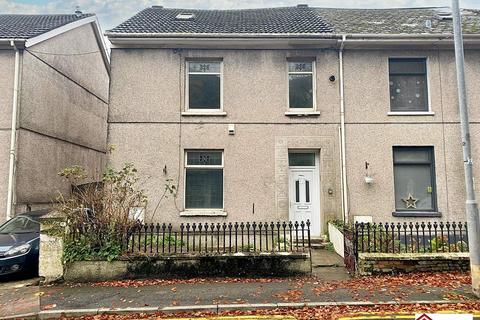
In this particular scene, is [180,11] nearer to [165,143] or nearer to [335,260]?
[165,143]

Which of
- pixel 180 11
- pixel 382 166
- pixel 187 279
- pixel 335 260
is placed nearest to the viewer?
pixel 187 279

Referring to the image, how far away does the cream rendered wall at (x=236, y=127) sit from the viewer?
11.3 metres

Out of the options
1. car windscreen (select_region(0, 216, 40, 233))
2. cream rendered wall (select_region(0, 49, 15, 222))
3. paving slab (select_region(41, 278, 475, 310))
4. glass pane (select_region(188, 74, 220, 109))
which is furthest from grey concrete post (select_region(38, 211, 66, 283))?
glass pane (select_region(188, 74, 220, 109))

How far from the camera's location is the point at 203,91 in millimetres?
11969

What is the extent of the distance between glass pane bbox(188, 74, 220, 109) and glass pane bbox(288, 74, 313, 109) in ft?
8.13

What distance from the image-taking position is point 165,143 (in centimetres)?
1150

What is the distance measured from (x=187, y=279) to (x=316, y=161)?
6.10 m

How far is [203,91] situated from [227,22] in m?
3.41

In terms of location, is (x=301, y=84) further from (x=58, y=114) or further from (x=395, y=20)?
(x=58, y=114)

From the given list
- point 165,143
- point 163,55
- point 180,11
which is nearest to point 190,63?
point 163,55

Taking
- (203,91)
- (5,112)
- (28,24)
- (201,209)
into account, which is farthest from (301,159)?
(28,24)

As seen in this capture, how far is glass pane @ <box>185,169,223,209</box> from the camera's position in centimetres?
1145

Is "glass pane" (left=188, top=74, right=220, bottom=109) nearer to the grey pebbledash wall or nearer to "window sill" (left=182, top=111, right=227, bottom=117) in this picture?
"window sill" (left=182, top=111, right=227, bottom=117)

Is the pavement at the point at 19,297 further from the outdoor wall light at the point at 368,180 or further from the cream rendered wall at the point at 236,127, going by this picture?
the outdoor wall light at the point at 368,180
